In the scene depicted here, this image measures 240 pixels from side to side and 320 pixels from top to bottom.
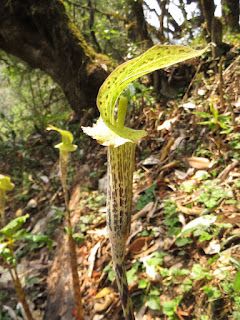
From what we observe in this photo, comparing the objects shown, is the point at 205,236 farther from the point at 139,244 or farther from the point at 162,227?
the point at 139,244

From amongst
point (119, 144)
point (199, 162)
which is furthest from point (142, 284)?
point (199, 162)

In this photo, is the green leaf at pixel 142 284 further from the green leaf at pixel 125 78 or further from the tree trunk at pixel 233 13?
the tree trunk at pixel 233 13

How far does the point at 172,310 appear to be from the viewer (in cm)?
136

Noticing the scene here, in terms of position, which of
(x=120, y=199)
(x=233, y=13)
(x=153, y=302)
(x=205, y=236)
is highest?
(x=233, y=13)

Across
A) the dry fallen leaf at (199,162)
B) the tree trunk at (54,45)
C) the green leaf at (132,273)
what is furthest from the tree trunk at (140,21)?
the green leaf at (132,273)

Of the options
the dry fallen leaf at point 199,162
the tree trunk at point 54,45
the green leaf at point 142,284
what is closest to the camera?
the green leaf at point 142,284

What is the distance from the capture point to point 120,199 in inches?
34.9

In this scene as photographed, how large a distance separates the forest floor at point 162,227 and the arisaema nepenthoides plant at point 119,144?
0.48 m

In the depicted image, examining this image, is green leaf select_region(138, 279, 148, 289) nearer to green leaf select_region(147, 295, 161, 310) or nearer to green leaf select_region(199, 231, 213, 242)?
green leaf select_region(147, 295, 161, 310)

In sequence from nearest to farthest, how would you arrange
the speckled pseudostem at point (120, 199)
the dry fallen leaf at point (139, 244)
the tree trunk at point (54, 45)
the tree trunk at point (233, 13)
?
the speckled pseudostem at point (120, 199) → the dry fallen leaf at point (139, 244) → the tree trunk at point (54, 45) → the tree trunk at point (233, 13)

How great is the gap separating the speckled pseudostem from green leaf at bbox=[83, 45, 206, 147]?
0.31ft

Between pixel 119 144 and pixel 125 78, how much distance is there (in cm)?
22

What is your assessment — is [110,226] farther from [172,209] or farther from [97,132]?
[172,209]

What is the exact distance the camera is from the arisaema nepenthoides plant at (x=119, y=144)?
0.71 meters
